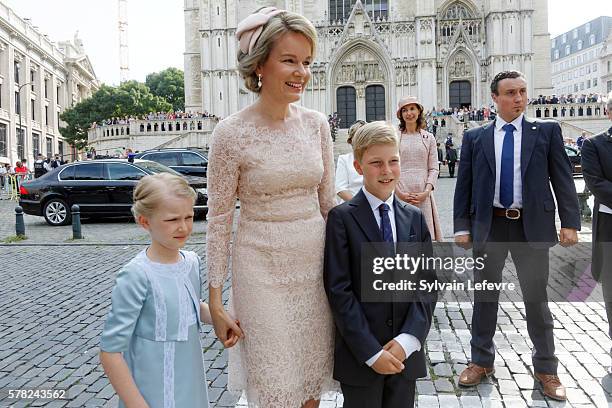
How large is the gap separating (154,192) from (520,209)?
2.59 m

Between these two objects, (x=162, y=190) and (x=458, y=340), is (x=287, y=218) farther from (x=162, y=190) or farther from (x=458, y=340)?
(x=458, y=340)

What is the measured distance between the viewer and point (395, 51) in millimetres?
39312

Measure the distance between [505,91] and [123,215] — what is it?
38.9 feet

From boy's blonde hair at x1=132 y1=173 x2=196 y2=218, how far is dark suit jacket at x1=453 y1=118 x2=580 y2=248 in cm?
232

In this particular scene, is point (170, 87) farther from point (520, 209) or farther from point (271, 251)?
point (271, 251)

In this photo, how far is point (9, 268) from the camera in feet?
28.7

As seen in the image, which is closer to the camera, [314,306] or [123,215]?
[314,306]

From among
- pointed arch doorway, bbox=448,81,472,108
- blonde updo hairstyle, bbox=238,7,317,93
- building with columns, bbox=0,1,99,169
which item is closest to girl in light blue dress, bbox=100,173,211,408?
blonde updo hairstyle, bbox=238,7,317,93

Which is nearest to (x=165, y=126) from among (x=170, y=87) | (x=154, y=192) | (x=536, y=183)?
(x=170, y=87)

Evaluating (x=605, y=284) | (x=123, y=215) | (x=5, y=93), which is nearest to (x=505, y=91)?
(x=605, y=284)

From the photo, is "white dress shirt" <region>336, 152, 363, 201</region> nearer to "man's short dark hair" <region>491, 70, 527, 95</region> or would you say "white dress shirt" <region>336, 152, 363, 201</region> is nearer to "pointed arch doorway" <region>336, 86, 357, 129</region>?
"man's short dark hair" <region>491, 70, 527, 95</region>

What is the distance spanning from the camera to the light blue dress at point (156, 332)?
2180 millimetres

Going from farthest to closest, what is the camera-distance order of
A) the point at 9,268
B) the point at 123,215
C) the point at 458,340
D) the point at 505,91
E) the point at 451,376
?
the point at 123,215
the point at 9,268
the point at 458,340
the point at 451,376
the point at 505,91

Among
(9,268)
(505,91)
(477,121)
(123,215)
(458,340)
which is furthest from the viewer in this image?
(477,121)
